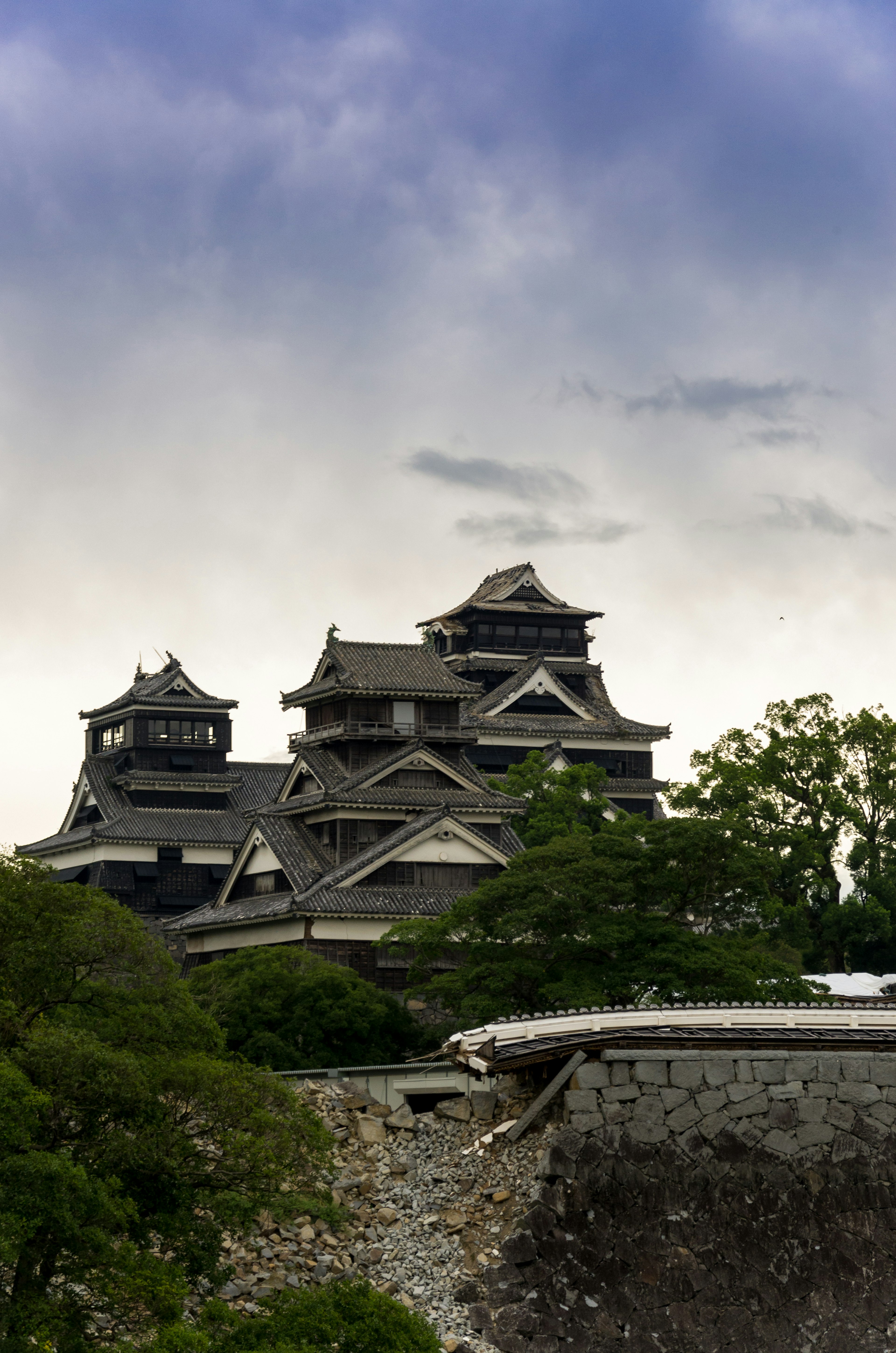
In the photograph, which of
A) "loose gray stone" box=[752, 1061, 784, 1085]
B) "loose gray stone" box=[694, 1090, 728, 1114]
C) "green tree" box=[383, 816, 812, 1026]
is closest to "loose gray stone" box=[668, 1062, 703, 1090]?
"loose gray stone" box=[694, 1090, 728, 1114]

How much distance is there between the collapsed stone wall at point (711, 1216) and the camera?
875 inches

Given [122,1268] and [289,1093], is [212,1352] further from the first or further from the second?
[289,1093]

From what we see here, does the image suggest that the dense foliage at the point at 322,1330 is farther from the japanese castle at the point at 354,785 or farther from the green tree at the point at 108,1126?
the japanese castle at the point at 354,785

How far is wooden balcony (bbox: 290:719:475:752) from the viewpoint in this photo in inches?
1854

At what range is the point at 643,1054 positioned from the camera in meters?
23.4

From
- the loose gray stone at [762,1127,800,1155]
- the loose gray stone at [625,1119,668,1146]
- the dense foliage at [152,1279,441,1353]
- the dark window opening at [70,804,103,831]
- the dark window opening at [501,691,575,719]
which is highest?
the dark window opening at [501,691,575,719]

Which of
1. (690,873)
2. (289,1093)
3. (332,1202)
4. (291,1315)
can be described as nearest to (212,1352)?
(291,1315)

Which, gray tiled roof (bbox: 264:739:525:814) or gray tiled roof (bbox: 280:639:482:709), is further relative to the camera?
gray tiled roof (bbox: 280:639:482:709)

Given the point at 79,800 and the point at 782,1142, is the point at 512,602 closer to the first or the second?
the point at 79,800

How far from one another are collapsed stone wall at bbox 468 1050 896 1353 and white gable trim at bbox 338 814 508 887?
19916 millimetres

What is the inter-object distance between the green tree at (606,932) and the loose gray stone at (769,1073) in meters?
7.92

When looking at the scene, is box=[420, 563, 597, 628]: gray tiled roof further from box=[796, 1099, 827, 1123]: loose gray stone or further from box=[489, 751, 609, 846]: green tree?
box=[796, 1099, 827, 1123]: loose gray stone

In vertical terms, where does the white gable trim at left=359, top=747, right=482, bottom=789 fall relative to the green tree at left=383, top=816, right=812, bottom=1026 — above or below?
above

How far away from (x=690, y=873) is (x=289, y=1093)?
1699 centimetres
